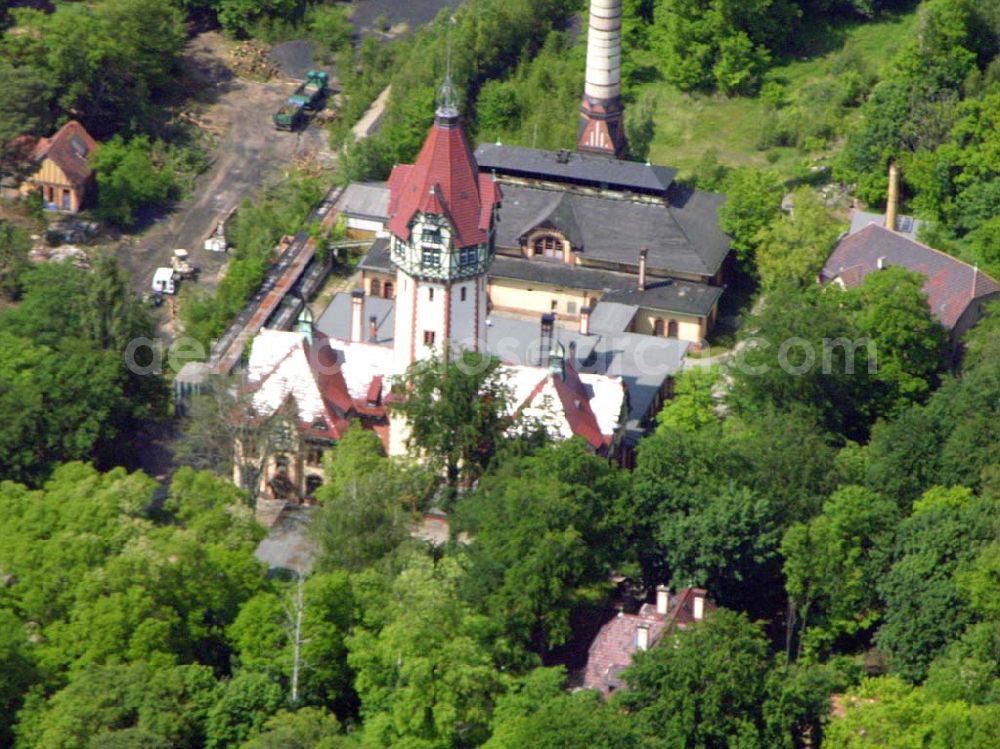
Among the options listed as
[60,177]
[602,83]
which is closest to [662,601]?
[602,83]

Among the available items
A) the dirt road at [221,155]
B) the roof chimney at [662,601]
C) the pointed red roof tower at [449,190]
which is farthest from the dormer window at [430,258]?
the dirt road at [221,155]

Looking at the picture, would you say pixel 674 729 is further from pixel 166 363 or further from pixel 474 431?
pixel 166 363

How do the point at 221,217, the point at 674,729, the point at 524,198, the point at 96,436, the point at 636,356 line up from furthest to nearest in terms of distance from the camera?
the point at 221,217, the point at 524,198, the point at 636,356, the point at 96,436, the point at 674,729

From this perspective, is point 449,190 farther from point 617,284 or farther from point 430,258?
point 617,284

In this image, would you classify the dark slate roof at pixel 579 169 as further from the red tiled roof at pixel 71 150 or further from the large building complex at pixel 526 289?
the red tiled roof at pixel 71 150

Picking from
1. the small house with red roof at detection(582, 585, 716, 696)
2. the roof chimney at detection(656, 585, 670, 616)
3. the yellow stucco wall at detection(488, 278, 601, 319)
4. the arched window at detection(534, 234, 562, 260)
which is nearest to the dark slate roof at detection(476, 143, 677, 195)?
the arched window at detection(534, 234, 562, 260)

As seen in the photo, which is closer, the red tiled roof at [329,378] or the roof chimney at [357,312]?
the red tiled roof at [329,378]

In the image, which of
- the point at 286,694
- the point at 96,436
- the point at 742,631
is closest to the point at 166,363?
the point at 96,436
